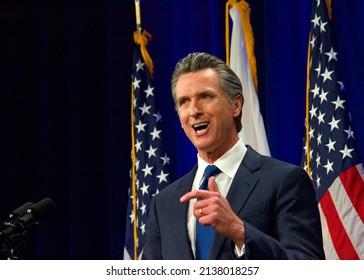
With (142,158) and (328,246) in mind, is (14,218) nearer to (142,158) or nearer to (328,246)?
(328,246)

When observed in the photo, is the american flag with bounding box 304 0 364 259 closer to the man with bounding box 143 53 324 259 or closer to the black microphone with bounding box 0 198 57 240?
the man with bounding box 143 53 324 259

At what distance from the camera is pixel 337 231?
3510 mm

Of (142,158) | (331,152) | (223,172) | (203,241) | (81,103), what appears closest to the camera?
(203,241)

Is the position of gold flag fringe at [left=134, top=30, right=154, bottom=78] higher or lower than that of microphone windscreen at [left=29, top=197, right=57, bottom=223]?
higher

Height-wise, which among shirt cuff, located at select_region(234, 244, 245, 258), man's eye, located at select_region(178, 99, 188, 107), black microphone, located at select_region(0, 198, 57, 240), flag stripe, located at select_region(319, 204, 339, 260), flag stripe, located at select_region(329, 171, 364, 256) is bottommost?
flag stripe, located at select_region(319, 204, 339, 260)

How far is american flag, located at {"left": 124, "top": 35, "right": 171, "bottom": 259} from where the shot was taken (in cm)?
430

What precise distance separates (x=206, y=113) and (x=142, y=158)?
209 centimetres

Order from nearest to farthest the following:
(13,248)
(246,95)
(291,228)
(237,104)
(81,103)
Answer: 1. (13,248)
2. (291,228)
3. (237,104)
4. (246,95)
5. (81,103)

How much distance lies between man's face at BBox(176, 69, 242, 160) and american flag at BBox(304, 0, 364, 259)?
133cm

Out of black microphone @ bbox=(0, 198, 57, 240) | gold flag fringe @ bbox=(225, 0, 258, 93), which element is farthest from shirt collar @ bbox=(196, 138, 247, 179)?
gold flag fringe @ bbox=(225, 0, 258, 93)

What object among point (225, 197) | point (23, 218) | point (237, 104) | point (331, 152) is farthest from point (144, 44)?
point (23, 218)

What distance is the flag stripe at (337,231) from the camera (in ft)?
11.3

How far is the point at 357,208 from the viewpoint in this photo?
349cm

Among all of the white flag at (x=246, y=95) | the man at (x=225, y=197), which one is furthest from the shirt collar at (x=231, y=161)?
the white flag at (x=246, y=95)
